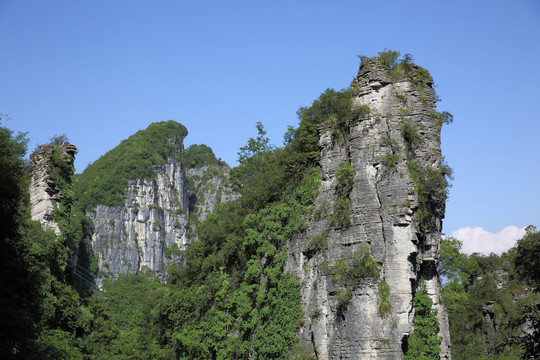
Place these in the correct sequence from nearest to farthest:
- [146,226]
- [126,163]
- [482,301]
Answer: [482,301]
[126,163]
[146,226]

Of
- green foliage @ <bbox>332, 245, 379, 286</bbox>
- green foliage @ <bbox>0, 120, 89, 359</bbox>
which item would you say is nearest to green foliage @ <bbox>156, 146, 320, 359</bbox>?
green foliage @ <bbox>332, 245, 379, 286</bbox>

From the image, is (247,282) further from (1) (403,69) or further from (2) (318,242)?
(1) (403,69)

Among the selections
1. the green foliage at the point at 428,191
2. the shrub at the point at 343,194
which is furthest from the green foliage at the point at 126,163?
the green foliage at the point at 428,191

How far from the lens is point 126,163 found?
13250 centimetres

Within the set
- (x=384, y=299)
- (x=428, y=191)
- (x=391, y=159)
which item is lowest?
(x=384, y=299)

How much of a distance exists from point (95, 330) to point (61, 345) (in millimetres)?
18521

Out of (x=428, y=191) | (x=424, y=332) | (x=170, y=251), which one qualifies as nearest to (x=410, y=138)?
(x=428, y=191)

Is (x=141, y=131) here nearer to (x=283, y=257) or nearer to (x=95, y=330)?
(x=95, y=330)

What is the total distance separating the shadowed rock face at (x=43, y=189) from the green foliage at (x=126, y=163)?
319 ft

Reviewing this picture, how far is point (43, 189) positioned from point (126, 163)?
4095 inches

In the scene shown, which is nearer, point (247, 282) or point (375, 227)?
point (375, 227)

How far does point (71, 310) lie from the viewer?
2956 centimetres

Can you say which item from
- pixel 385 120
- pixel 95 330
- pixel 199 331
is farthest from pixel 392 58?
pixel 95 330

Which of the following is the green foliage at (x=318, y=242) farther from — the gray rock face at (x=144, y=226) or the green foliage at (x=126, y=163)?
the green foliage at (x=126, y=163)
